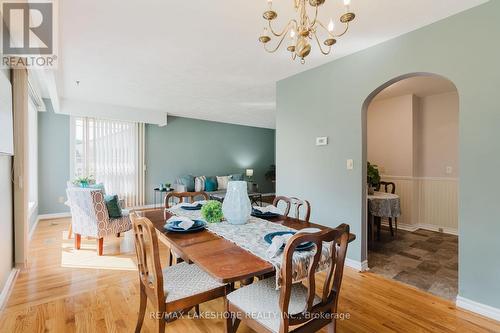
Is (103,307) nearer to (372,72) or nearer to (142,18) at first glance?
(142,18)

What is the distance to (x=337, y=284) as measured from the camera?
136 centimetres

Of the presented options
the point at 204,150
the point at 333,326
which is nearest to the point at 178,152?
the point at 204,150

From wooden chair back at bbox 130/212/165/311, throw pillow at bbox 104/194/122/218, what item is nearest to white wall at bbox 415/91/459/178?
wooden chair back at bbox 130/212/165/311

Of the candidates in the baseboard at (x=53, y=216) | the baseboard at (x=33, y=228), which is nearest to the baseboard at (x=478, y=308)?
the baseboard at (x=33, y=228)

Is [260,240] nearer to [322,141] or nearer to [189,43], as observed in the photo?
[322,141]

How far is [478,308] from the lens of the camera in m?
1.95

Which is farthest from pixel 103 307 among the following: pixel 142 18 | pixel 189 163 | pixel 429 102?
pixel 429 102

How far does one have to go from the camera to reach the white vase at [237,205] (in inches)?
69.1

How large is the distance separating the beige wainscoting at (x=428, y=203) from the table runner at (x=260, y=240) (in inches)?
150

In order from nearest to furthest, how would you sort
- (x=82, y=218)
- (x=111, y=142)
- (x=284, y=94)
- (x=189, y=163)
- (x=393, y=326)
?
(x=393, y=326) → (x=82, y=218) → (x=284, y=94) → (x=111, y=142) → (x=189, y=163)

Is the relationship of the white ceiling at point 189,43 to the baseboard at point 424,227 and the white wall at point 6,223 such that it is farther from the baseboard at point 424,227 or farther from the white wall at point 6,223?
the baseboard at point 424,227

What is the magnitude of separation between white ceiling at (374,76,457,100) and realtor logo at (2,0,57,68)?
4.36 meters

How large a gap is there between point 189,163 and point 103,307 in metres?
4.91

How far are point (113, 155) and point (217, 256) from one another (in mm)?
5314
